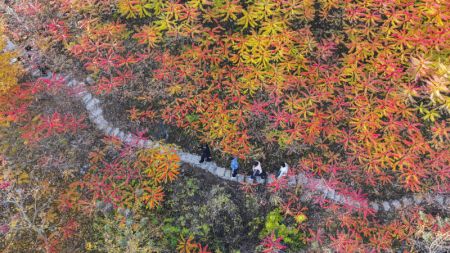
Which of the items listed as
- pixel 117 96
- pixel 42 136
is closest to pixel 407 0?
pixel 117 96

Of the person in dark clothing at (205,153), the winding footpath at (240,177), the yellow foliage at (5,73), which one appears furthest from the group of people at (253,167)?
the yellow foliage at (5,73)

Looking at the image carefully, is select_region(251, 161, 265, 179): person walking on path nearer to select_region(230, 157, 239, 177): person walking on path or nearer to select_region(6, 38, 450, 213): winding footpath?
select_region(6, 38, 450, 213): winding footpath

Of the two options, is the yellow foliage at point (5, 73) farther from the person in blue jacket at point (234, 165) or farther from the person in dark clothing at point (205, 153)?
the person in blue jacket at point (234, 165)

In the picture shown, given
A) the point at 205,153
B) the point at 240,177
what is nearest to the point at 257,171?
the point at 240,177

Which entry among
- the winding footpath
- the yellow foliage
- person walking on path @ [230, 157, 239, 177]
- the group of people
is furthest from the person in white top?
the yellow foliage

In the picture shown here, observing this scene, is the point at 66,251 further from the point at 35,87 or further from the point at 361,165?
the point at 361,165

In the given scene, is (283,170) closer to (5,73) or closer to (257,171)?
(257,171)

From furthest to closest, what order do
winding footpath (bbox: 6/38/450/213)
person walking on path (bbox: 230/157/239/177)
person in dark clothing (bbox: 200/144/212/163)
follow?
person in dark clothing (bbox: 200/144/212/163)
winding footpath (bbox: 6/38/450/213)
person walking on path (bbox: 230/157/239/177)
